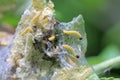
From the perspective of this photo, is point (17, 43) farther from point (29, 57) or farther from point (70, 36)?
point (70, 36)

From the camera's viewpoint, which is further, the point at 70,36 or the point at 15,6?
the point at 15,6

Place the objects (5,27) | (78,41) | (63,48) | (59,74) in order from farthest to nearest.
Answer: (5,27) < (78,41) < (63,48) < (59,74)

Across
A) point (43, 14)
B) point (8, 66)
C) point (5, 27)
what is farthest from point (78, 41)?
point (5, 27)

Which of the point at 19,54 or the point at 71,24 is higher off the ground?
the point at 71,24

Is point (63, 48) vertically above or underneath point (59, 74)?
above

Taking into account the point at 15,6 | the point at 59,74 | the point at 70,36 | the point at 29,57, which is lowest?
the point at 59,74

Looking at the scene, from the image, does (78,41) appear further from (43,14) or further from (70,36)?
(43,14)

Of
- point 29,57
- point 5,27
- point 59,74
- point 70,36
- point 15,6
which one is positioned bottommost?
point 59,74

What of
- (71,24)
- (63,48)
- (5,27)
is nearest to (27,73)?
(63,48)


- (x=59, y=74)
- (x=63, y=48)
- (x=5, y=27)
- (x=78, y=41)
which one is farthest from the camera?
(x=5, y=27)
